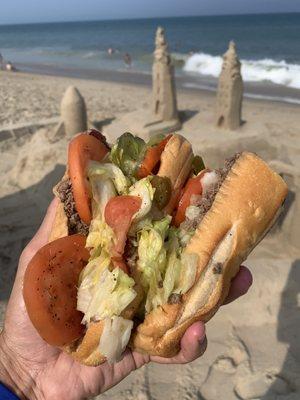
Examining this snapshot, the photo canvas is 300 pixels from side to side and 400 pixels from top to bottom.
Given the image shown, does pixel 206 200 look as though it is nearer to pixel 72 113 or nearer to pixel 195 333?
pixel 195 333

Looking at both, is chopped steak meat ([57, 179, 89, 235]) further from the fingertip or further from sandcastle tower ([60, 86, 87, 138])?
sandcastle tower ([60, 86, 87, 138])

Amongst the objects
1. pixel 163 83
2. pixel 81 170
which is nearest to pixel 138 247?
pixel 81 170

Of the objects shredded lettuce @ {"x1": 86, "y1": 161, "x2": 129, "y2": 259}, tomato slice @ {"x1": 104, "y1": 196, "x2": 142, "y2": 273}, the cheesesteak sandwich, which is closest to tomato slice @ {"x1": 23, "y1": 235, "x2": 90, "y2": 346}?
the cheesesteak sandwich

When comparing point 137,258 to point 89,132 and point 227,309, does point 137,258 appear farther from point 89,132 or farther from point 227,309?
point 227,309

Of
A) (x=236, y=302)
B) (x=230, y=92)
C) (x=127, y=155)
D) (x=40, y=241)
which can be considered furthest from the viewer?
(x=230, y=92)

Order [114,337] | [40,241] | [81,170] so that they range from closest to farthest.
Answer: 1. [114,337]
2. [81,170]
3. [40,241]
